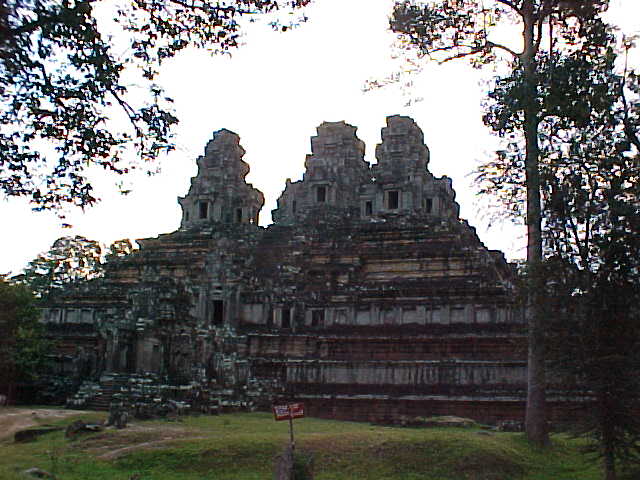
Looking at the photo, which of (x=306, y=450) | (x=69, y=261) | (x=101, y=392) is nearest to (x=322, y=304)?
(x=101, y=392)

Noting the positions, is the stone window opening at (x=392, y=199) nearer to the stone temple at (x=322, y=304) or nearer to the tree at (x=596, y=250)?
the stone temple at (x=322, y=304)

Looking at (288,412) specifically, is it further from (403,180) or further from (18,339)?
(403,180)

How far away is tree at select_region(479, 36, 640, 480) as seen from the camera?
57.6 ft

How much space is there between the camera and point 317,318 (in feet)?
133

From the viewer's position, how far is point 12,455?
21.2 meters

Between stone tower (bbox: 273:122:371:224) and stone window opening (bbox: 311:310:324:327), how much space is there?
14986 mm

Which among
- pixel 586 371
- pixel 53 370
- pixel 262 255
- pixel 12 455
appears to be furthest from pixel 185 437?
pixel 262 255

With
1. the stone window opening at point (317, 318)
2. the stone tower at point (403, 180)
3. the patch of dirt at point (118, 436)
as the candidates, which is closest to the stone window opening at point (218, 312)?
the stone window opening at point (317, 318)

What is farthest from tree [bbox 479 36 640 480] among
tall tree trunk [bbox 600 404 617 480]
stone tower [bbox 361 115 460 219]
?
stone tower [bbox 361 115 460 219]

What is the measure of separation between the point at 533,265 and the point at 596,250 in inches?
62.4

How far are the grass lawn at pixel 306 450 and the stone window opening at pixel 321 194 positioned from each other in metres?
34.9

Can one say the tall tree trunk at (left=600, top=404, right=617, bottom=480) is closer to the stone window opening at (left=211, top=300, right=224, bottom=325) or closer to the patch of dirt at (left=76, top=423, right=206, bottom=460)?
the patch of dirt at (left=76, top=423, right=206, bottom=460)

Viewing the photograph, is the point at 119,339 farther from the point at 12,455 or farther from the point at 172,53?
the point at 172,53

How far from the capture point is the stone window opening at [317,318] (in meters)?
40.3
